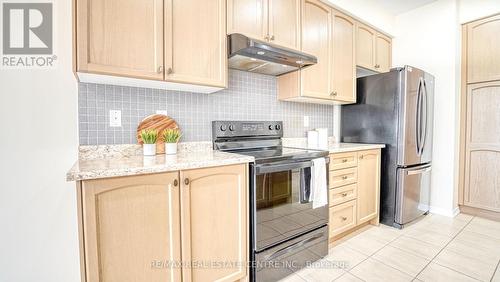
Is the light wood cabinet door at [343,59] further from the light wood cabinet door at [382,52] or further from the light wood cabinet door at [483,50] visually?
the light wood cabinet door at [483,50]

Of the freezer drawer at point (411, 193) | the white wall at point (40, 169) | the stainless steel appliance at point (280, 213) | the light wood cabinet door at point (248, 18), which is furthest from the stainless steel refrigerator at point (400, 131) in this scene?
the white wall at point (40, 169)

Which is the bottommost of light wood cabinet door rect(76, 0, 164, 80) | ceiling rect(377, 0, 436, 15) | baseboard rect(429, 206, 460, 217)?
baseboard rect(429, 206, 460, 217)

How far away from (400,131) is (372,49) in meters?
1.14

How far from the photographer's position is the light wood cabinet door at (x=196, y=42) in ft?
4.58

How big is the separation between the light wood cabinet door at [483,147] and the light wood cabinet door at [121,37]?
348cm

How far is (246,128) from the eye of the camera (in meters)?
2.04

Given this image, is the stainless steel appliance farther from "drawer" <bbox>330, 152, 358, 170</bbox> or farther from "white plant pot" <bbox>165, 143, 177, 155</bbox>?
"white plant pot" <bbox>165, 143, 177, 155</bbox>

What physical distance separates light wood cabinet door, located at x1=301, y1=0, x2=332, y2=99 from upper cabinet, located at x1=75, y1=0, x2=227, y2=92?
0.85 metres

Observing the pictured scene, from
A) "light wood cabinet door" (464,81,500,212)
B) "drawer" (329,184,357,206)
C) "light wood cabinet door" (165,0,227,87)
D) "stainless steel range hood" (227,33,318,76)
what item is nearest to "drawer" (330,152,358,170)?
"drawer" (329,184,357,206)

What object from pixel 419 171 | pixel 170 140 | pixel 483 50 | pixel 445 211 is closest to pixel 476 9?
pixel 483 50

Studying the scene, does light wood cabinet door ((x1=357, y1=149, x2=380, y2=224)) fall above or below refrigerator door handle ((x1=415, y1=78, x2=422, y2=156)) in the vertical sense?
below

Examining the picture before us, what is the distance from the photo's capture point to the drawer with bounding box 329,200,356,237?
2.03 metres

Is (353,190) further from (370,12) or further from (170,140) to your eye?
(370,12)

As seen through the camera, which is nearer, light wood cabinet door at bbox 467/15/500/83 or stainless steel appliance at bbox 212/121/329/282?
stainless steel appliance at bbox 212/121/329/282
